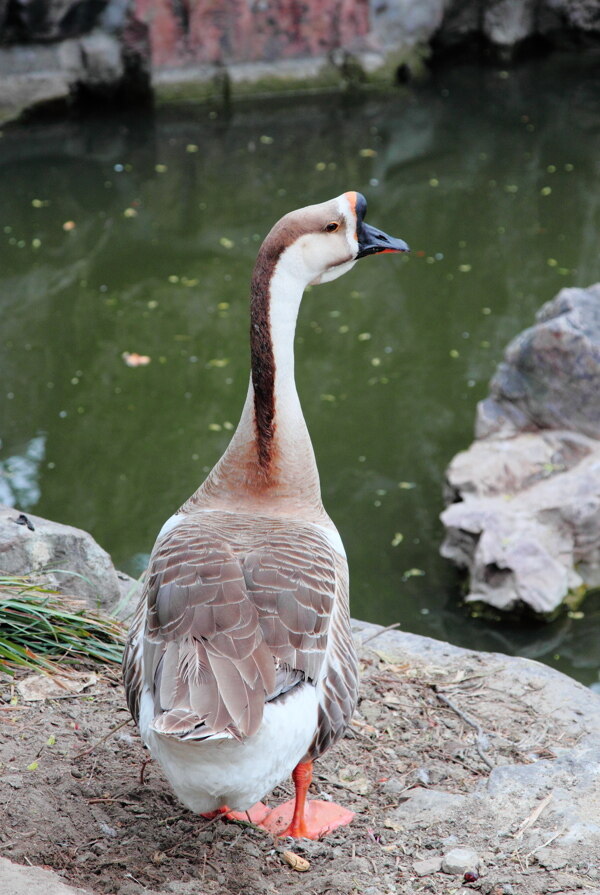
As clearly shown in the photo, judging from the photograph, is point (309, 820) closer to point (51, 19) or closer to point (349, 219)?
point (349, 219)

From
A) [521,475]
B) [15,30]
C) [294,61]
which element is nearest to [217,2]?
[294,61]

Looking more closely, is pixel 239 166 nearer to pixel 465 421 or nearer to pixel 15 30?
pixel 15 30

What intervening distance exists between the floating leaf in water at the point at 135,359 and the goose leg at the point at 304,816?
5.13 metres

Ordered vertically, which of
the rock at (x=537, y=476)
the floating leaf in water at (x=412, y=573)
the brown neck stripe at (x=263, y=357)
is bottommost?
the floating leaf in water at (x=412, y=573)

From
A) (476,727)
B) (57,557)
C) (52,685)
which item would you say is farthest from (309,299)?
(52,685)

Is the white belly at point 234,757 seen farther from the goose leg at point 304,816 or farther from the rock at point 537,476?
the rock at point 537,476

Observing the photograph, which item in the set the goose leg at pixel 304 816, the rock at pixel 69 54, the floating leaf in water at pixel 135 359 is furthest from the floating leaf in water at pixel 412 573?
the rock at pixel 69 54

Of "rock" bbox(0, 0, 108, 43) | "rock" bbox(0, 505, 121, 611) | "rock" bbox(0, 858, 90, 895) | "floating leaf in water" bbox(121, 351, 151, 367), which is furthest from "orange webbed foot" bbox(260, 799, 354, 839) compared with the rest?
"rock" bbox(0, 0, 108, 43)

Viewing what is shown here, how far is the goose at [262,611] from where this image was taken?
2441 millimetres

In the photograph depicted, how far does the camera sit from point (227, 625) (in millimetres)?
2613

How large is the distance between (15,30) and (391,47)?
5037 mm

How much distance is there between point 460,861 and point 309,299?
255 inches

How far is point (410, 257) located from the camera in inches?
369

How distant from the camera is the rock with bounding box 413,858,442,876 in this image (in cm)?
274
